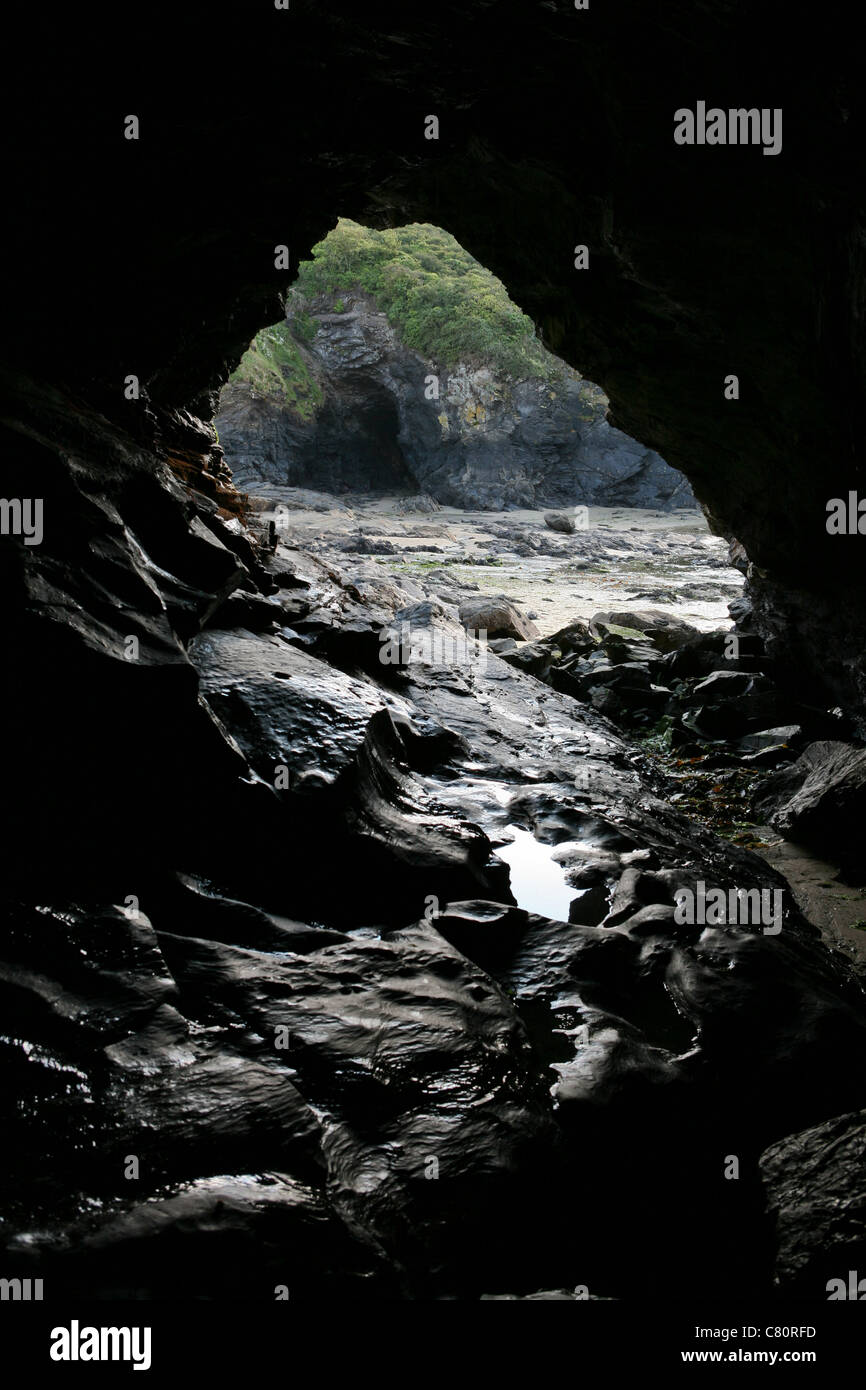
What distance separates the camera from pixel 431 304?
42.4 m

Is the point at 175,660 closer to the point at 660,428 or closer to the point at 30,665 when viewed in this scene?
the point at 30,665

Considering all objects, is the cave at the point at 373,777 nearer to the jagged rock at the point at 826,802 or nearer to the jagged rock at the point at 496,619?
the jagged rock at the point at 826,802

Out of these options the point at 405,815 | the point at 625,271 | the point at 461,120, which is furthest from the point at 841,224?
the point at 405,815

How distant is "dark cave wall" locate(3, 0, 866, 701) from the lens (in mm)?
5223

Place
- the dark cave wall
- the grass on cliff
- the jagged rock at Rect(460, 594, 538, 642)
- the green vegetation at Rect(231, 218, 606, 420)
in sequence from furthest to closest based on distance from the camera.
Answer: the grass on cliff → the green vegetation at Rect(231, 218, 606, 420) → the jagged rock at Rect(460, 594, 538, 642) → the dark cave wall

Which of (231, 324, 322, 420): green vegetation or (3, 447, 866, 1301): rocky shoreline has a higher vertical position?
(231, 324, 322, 420): green vegetation

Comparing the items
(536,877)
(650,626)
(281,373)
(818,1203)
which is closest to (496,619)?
(650,626)

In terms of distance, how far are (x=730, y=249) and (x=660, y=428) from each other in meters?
3.52

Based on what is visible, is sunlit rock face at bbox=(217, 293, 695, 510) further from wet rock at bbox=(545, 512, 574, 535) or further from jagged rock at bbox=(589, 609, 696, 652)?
jagged rock at bbox=(589, 609, 696, 652)

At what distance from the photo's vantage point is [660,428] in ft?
33.2

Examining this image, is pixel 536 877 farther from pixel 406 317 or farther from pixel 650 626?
pixel 406 317

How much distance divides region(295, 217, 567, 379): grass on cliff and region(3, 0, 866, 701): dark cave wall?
35.0m

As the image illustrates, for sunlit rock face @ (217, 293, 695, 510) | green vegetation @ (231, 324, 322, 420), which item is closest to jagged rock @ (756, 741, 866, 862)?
sunlit rock face @ (217, 293, 695, 510)
